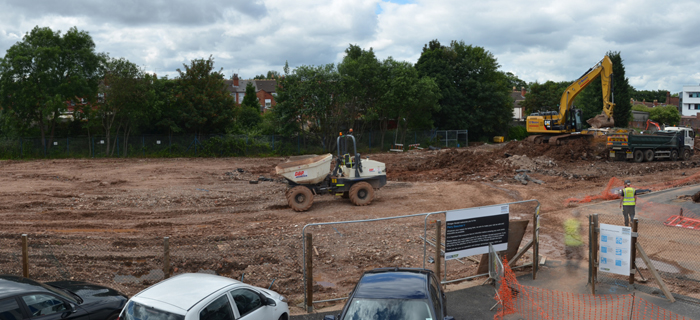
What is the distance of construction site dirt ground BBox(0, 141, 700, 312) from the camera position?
10914 mm

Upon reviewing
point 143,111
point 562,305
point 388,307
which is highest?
point 143,111

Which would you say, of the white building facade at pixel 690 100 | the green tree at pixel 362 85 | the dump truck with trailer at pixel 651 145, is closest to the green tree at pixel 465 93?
the green tree at pixel 362 85

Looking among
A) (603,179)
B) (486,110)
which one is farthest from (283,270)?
(486,110)

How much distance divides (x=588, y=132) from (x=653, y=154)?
14.4ft

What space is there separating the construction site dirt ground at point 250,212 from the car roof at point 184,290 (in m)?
2.54

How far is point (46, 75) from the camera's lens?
3300 centimetres

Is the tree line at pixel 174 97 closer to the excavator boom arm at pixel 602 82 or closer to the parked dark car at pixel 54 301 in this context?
the excavator boom arm at pixel 602 82

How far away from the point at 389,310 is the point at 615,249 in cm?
548

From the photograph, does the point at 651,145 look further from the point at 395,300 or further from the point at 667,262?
the point at 395,300

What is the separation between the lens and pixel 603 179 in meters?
25.1

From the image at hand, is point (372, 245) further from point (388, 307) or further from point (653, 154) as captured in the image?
point (653, 154)

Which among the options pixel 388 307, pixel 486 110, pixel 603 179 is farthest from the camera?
pixel 486 110

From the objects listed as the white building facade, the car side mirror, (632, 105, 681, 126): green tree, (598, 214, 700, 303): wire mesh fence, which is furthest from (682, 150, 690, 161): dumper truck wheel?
the white building facade

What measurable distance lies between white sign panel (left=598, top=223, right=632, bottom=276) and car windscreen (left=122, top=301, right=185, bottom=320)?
7680mm
